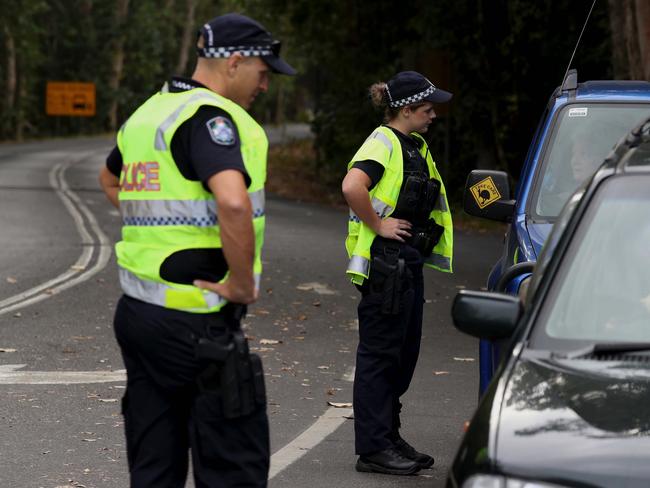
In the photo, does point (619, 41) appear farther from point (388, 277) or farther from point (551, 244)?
point (551, 244)

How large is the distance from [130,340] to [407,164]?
8.89ft

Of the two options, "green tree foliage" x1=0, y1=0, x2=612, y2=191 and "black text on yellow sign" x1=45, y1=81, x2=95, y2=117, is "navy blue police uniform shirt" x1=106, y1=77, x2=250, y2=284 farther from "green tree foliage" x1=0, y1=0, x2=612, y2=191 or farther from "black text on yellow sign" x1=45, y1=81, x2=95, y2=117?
"black text on yellow sign" x1=45, y1=81, x2=95, y2=117

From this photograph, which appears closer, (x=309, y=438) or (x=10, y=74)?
(x=309, y=438)

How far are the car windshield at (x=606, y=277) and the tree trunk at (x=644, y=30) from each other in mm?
12662

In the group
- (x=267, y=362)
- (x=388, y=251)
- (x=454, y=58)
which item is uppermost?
(x=388, y=251)

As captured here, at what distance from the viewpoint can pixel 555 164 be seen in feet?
26.0

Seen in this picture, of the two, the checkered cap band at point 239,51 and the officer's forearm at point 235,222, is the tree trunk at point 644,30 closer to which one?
the checkered cap band at point 239,51

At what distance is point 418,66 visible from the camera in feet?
89.2

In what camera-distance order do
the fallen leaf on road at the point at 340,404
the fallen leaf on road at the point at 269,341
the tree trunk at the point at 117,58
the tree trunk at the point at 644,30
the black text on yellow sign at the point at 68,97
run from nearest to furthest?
the fallen leaf on road at the point at 340,404, the fallen leaf on road at the point at 269,341, the tree trunk at the point at 644,30, the black text on yellow sign at the point at 68,97, the tree trunk at the point at 117,58

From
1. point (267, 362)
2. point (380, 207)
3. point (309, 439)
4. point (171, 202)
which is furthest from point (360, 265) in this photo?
point (267, 362)

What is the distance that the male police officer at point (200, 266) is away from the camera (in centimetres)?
463

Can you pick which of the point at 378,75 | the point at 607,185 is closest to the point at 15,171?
the point at 378,75

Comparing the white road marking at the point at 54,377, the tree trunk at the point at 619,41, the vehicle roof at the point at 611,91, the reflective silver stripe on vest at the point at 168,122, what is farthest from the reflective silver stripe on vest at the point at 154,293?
the tree trunk at the point at 619,41

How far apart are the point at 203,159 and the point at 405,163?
273 cm
